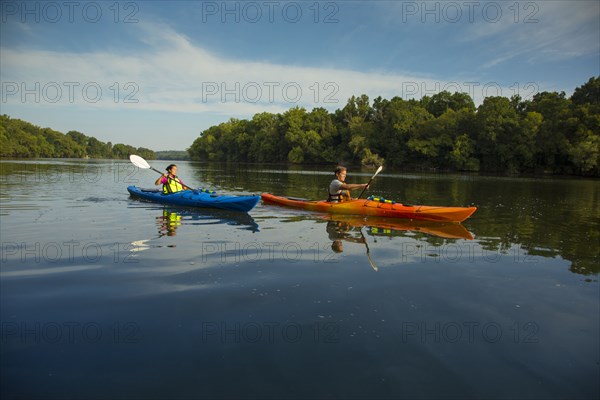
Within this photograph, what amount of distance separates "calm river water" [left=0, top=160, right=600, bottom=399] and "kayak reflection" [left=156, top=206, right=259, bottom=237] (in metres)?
0.72

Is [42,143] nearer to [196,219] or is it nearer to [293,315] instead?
[196,219]

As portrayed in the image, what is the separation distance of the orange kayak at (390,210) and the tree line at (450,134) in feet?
123

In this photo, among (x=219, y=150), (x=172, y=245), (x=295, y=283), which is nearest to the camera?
(x=295, y=283)

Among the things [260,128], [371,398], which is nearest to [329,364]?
[371,398]

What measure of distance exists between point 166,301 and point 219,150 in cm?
10765

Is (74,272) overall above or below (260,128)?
below

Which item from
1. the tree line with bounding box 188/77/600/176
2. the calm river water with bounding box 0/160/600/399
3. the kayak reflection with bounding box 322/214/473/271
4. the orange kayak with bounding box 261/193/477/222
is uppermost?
the tree line with bounding box 188/77/600/176

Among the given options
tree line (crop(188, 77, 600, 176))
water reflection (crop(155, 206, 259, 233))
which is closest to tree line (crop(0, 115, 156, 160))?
tree line (crop(188, 77, 600, 176))

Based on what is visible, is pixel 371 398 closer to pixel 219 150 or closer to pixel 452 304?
pixel 452 304

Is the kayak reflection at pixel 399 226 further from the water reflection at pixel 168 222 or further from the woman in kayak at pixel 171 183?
the woman in kayak at pixel 171 183

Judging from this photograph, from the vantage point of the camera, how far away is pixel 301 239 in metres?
8.41

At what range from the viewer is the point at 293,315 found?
14.6 ft

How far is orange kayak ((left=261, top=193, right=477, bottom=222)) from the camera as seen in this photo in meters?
10.5

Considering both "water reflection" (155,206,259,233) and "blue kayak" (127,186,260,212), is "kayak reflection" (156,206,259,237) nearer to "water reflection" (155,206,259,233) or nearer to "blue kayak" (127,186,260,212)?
"water reflection" (155,206,259,233)
